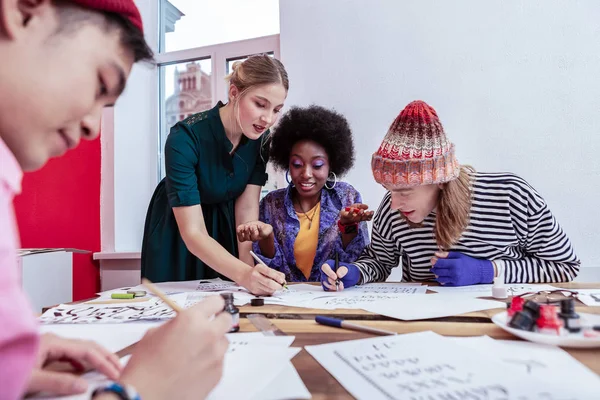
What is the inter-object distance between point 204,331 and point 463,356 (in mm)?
332

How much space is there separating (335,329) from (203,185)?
954mm

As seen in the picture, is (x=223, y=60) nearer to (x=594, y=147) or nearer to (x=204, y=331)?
(x=594, y=147)

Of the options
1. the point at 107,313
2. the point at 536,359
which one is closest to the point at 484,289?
the point at 536,359

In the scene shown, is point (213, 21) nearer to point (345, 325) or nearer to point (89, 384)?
point (345, 325)

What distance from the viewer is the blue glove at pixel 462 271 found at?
1150 mm

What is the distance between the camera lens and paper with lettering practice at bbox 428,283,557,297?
3.41 feet

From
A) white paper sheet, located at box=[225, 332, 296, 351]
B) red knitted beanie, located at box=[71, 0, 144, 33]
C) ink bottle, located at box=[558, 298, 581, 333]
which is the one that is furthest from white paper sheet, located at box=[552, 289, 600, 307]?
red knitted beanie, located at box=[71, 0, 144, 33]

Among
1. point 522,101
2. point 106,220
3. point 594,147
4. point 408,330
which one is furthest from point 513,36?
point 106,220

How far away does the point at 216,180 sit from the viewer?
1.57m

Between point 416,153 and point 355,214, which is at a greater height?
point 416,153

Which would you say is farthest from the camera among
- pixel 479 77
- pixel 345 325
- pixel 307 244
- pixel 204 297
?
pixel 479 77

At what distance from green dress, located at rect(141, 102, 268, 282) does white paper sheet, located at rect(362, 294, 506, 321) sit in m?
0.81

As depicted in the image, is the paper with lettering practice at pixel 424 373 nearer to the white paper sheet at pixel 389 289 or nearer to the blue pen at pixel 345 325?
the blue pen at pixel 345 325

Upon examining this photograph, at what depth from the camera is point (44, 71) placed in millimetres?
412
